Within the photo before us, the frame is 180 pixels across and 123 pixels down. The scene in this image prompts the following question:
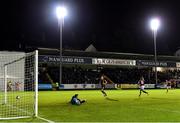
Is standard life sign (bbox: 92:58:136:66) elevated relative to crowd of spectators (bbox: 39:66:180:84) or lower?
elevated

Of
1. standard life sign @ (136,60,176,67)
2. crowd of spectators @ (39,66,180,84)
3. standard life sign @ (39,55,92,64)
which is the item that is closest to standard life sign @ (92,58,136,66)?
standard life sign @ (39,55,92,64)

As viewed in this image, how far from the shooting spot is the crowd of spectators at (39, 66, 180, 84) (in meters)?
58.1

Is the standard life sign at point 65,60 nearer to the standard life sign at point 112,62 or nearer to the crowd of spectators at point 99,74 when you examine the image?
the standard life sign at point 112,62

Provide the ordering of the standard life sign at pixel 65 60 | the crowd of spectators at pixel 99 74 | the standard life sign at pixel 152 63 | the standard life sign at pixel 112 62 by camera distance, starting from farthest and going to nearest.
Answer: the standard life sign at pixel 152 63
the standard life sign at pixel 112 62
the crowd of spectators at pixel 99 74
the standard life sign at pixel 65 60

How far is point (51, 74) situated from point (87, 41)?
809 inches

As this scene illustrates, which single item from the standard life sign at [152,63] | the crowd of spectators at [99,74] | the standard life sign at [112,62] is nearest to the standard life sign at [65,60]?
the standard life sign at [112,62]

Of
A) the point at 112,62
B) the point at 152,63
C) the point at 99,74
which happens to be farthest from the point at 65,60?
the point at 152,63

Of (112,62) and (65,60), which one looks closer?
(65,60)

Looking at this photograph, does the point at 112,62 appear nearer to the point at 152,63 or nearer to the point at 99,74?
the point at 99,74

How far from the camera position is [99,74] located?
62.0m

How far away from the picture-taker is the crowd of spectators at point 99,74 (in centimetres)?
5811

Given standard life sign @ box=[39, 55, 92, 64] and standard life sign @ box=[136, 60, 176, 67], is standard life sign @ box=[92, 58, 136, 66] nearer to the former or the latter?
standard life sign @ box=[39, 55, 92, 64]

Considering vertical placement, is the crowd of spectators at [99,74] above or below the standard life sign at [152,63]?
below

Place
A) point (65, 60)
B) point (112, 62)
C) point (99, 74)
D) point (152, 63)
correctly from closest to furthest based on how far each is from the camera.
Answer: point (65, 60) → point (112, 62) → point (99, 74) → point (152, 63)
